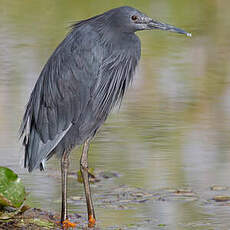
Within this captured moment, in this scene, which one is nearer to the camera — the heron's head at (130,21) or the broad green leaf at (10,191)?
the broad green leaf at (10,191)

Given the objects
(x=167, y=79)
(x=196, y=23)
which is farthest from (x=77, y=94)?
(x=196, y=23)

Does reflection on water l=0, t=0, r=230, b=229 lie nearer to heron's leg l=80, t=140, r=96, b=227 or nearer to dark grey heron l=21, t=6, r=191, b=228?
heron's leg l=80, t=140, r=96, b=227

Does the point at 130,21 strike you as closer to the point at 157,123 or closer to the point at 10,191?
the point at 10,191

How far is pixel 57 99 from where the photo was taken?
19.3ft

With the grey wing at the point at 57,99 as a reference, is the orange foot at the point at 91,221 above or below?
below

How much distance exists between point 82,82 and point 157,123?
2.44m

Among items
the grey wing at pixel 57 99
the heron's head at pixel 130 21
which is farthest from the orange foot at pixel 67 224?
the heron's head at pixel 130 21

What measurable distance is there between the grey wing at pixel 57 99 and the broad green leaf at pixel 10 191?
0.40 meters

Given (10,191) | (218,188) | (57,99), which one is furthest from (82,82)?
(218,188)

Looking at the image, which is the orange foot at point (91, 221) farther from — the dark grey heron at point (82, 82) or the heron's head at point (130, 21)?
the heron's head at point (130, 21)

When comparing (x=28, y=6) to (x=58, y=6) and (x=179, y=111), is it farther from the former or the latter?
(x=179, y=111)

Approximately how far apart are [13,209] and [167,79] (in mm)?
5050

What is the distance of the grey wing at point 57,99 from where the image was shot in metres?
5.77

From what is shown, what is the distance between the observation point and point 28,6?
1669 centimetres
